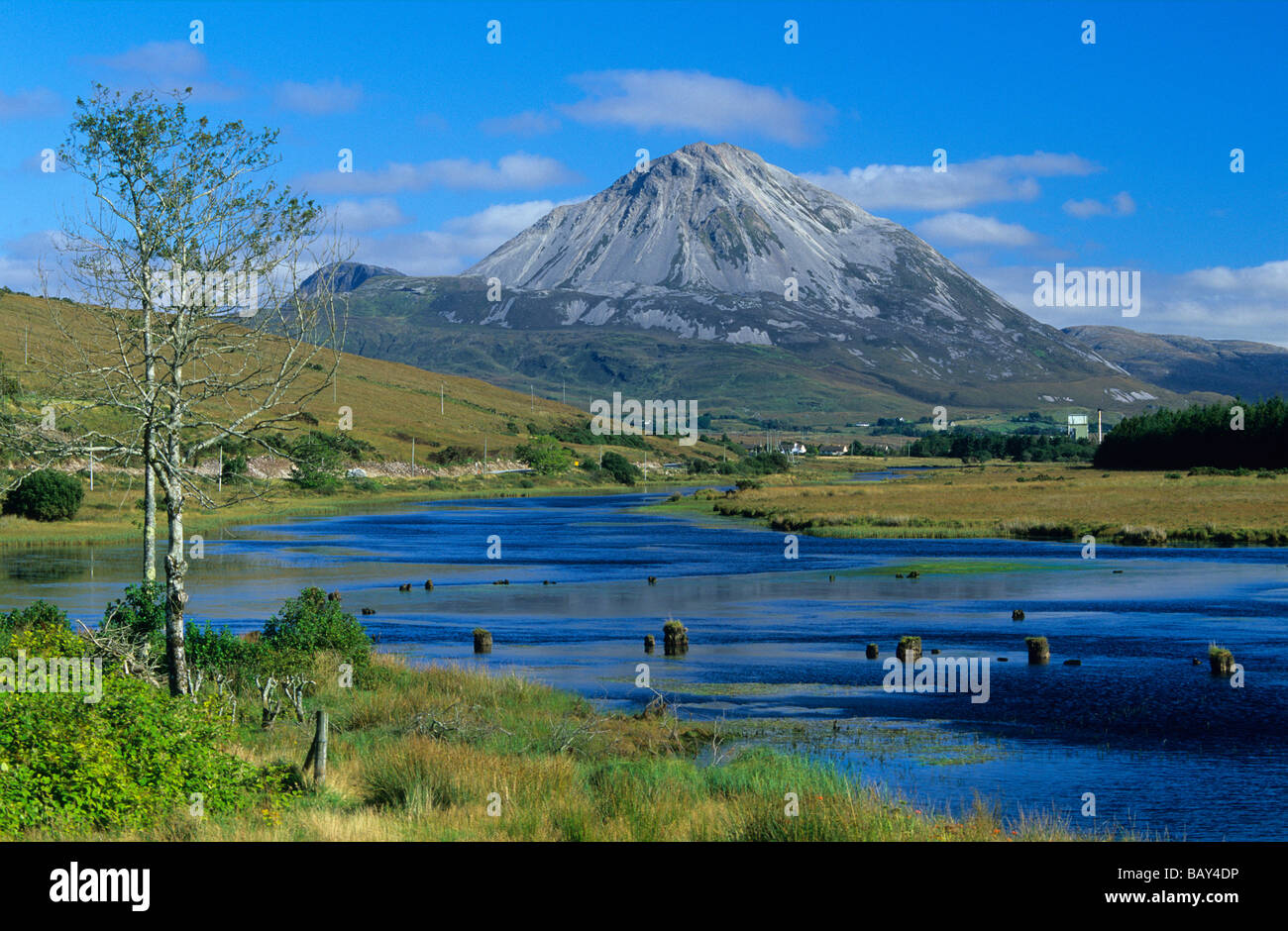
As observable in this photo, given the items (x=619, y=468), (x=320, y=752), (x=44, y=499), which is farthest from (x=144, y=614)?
(x=619, y=468)

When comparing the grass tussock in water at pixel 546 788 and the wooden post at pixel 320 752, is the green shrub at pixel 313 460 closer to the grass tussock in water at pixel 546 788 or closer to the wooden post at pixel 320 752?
the grass tussock in water at pixel 546 788

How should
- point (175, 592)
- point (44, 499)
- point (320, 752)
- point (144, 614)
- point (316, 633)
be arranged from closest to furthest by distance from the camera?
1. point (320, 752)
2. point (175, 592)
3. point (144, 614)
4. point (316, 633)
5. point (44, 499)

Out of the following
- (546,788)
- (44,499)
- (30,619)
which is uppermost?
(44,499)

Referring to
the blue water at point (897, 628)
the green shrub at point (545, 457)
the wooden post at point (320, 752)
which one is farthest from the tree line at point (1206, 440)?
the wooden post at point (320, 752)

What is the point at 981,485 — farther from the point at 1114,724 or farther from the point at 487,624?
the point at 1114,724

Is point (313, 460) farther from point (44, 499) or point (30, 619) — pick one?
point (44, 499)

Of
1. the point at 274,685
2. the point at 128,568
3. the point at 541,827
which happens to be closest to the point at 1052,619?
the point at 274,685

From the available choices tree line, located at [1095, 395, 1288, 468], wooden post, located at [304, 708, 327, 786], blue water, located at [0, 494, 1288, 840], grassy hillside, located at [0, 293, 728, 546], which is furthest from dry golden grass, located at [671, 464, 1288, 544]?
wooden post, located at [304, 708, 327, 786]
